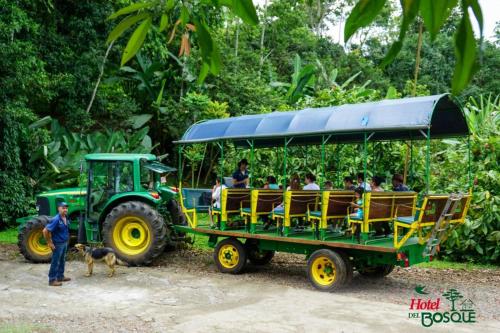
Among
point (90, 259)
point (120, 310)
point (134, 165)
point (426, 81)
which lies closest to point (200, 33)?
point (120, 310)

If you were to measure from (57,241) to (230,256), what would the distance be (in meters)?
2.91

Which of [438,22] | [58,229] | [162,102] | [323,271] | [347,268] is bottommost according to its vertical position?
[323,271]

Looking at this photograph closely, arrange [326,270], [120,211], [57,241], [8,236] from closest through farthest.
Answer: [326,270], [57,241], [120,211], [8,236]

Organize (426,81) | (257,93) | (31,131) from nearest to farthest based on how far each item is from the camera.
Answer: (31,131), (257,93), (426,81)

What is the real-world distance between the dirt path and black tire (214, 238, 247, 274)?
6.8 inches

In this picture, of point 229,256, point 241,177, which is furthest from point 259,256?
point 241,177

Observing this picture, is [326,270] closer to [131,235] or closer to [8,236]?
[131,235]

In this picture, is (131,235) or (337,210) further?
(131,235)

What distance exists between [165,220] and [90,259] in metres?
2.02

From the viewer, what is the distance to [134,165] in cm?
1040

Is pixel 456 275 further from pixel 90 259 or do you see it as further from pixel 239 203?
pixel 90 259

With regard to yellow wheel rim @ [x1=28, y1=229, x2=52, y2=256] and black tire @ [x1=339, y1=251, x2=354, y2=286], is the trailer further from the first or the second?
yellow wheel rim @ [x1=28, y1=229, x2=52, y2=256]

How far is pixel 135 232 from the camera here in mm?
10352

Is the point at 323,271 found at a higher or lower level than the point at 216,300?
higher
